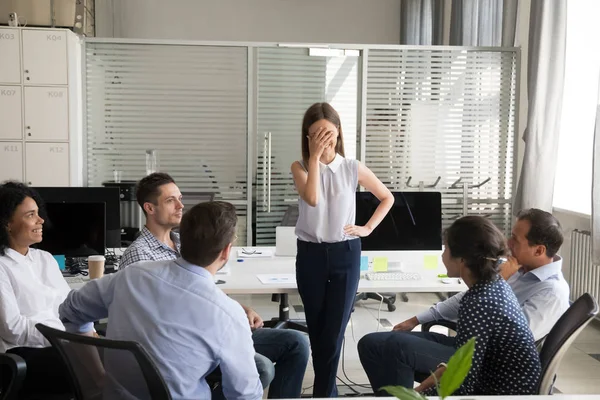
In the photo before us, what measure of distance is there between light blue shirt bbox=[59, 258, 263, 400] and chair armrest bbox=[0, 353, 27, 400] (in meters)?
0.55

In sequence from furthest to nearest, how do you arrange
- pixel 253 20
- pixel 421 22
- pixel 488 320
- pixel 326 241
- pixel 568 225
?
pixel 253 20, pixel 421 22, pixel 568 225, pixel 326 241, pixel 488 320

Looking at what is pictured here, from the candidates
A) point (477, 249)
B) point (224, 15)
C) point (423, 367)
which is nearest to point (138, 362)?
point (477, 249)

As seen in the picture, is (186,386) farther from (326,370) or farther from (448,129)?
(448,129)

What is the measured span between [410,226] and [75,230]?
1.75 m

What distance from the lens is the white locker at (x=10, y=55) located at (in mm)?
5395

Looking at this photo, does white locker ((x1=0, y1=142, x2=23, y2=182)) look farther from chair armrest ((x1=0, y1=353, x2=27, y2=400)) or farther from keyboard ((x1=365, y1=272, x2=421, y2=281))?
chair armrest ((x1=0, y1=353, x2=27, y2=400))

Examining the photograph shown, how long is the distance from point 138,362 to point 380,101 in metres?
4.77

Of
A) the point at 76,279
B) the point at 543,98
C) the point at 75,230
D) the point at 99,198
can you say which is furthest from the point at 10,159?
the point at 543,98

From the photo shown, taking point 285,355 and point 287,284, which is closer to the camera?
point 285,355

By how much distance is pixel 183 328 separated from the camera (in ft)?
5.64

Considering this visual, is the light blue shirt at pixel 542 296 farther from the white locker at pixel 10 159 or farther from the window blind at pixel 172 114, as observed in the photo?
the white locker at pixel 10 159

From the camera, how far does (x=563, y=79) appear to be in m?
4.97

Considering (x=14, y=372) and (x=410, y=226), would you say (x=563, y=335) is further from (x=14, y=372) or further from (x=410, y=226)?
(x=14, y=372)

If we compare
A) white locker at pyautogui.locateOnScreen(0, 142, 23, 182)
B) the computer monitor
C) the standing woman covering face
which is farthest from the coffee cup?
white locker at pyautogui.locateOnScreen(0, 142, 23, 182)
